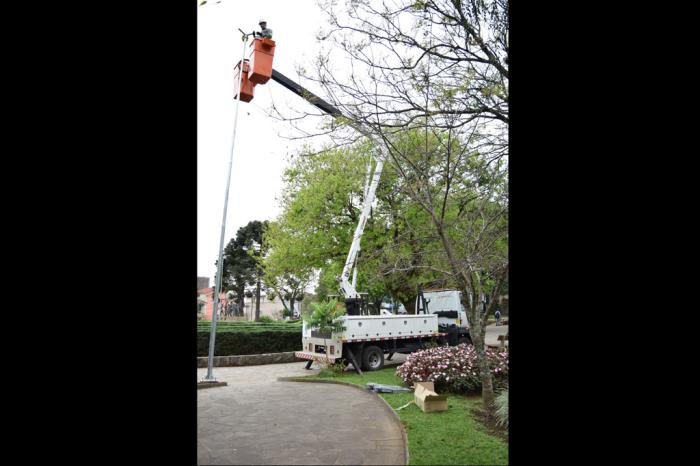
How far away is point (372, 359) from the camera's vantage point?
311 inches

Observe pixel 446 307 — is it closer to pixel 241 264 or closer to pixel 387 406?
pixel 387 406

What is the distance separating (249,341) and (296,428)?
7325 mm

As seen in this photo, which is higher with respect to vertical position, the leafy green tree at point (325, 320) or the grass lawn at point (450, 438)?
the leafy green tree at point (325, 320)

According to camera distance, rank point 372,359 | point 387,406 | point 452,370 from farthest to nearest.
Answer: point 372,359, point 452,370, point 387,406

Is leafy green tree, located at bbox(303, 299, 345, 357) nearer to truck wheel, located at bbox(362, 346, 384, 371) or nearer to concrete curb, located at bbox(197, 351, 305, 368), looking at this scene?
truck wheel, located at bbox(362, 346, 384, 371)

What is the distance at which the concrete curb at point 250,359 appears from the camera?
964cm

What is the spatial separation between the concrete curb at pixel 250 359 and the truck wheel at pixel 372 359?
3.34 meters

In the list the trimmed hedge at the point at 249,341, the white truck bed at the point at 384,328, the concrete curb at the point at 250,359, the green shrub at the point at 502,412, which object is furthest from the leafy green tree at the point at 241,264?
the green shrub at the point at 502,412

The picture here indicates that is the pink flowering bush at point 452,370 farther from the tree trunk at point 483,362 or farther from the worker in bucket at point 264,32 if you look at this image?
the worker in bucket at point 264,32

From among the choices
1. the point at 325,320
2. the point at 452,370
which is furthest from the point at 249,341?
the point at 452,370
